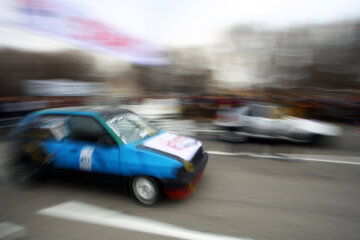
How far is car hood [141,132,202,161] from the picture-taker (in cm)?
369

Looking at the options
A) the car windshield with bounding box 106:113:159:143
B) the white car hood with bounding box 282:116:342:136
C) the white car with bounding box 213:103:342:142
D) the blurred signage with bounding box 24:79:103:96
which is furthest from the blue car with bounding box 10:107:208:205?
the blurred signage with bounding box 24:79:103:96

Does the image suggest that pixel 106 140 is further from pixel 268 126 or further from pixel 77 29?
pixel 77 29

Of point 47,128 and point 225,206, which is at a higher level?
point 47,128

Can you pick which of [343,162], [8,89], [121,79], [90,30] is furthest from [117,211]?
[121,79]

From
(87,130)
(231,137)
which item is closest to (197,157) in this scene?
(87,130)

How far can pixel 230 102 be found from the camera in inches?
470

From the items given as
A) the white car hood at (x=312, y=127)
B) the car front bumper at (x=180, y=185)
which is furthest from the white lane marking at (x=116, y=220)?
the white car hood at (x=312, y=127)

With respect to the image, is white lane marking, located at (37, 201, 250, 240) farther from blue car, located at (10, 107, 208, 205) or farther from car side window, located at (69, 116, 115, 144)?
car side window, located at (69, 116, 115, 144)

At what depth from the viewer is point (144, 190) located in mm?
3615

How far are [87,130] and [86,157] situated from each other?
1.48ft

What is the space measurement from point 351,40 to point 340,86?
460cm

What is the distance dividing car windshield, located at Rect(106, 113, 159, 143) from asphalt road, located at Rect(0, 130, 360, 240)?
2.60ft

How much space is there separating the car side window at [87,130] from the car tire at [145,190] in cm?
72

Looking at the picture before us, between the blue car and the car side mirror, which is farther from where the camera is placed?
the car side mirror
